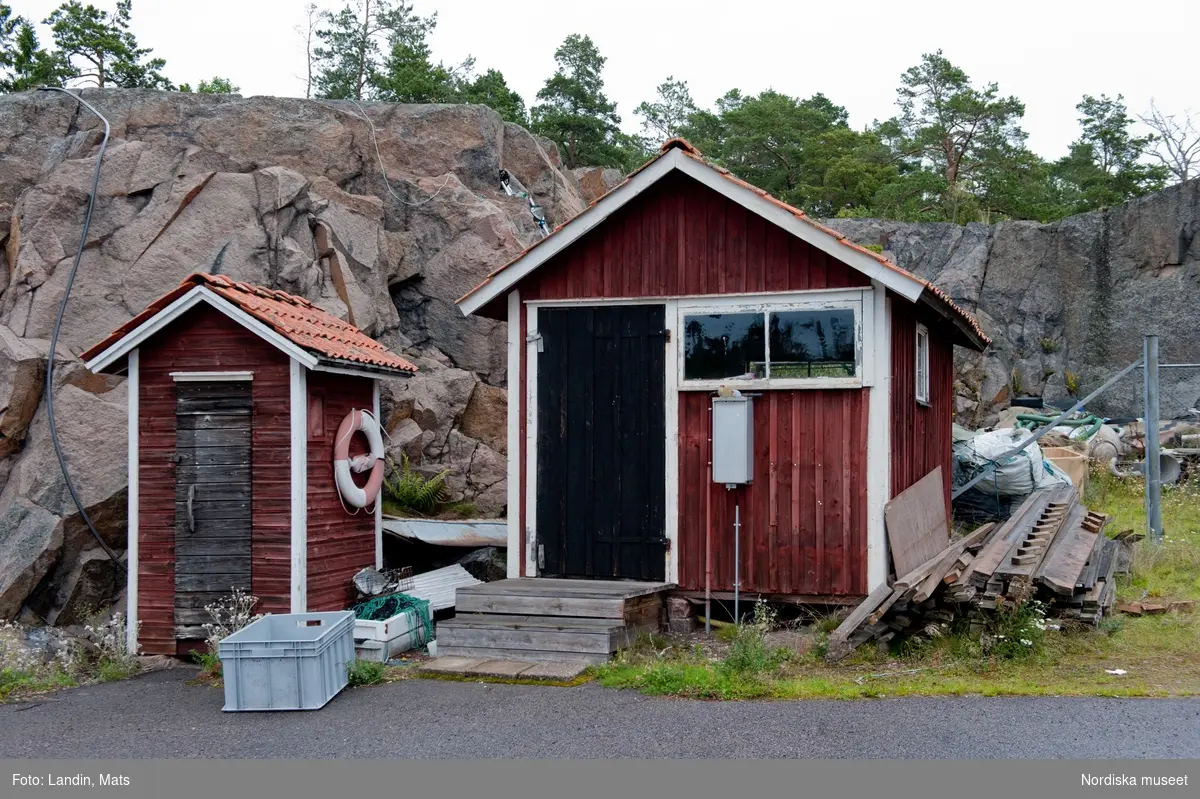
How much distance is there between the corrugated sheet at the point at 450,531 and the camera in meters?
13.7

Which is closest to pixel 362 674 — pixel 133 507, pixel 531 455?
pixel 531 455

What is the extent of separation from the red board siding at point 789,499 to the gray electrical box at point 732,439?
0.24 metres

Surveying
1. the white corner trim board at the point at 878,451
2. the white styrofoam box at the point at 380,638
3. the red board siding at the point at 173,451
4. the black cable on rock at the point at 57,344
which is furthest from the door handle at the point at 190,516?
the white corner trim board at the point at 878,451

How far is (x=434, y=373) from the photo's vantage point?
18547mm

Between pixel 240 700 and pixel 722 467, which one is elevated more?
pixel 722 467

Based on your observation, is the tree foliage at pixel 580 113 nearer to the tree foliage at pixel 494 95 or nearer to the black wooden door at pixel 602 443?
the tree foliage at pixel 494 95

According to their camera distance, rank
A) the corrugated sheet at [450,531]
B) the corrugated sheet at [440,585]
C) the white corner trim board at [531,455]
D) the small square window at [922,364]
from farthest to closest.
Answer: the corrugated sheet at [450,531] → the small square window at [922,364] → the corrugated sheet at [440,585] → the white corner trim board at [531,455]

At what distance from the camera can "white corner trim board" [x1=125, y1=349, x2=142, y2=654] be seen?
1097 cm

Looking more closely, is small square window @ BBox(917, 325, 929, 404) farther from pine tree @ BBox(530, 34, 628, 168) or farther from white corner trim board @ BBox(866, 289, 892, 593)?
pine tree @ BBox(530, 34, 628, 168)

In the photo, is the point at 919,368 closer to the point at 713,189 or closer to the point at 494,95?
the point at 713,189

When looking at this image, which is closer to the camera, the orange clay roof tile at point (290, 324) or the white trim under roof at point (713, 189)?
the white trim under roof at point (713, 189)

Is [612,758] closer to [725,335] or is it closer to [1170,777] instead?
[1170,777]

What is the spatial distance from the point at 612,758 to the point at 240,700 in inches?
134

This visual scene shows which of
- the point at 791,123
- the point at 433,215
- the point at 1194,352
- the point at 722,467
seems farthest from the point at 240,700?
the point at 791,123
